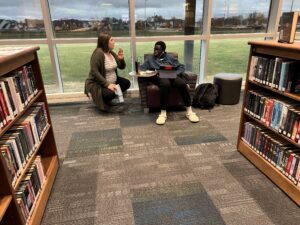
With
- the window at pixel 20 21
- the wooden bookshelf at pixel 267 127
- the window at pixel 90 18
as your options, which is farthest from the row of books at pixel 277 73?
the window at pixel 20 21

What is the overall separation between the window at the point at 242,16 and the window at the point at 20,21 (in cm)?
309

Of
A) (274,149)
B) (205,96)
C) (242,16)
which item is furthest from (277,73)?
(242,16)

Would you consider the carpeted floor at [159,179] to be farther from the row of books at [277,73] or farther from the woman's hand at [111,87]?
the row of books at [277,73]

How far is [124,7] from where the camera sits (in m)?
3.80

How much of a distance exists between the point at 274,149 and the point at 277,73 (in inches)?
25.2

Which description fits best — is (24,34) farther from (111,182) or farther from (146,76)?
(111,182)

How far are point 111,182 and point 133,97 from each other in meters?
2.31

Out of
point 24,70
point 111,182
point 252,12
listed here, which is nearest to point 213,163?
point 111,182

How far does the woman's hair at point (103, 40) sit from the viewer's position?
10.5 ft

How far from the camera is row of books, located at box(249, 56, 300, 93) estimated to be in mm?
1690

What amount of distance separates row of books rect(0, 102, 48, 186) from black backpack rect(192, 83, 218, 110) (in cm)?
236

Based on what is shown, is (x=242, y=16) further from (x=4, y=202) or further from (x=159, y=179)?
(x=4, y=202)

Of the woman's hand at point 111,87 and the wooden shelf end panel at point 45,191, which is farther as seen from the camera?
the woman's hand at point 111,87

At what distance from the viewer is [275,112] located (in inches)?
73.7
